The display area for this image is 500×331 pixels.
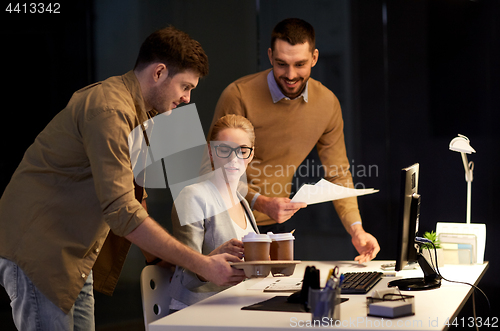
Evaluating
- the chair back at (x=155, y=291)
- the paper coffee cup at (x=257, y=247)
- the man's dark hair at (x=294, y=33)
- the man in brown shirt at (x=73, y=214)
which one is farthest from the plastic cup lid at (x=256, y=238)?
the man's dark hair at (x=294, y=33)

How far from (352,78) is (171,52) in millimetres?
2276

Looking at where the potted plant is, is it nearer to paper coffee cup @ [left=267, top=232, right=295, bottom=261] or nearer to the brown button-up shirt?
paper coffee cup @ [left=267, top=232, right=295, bottom=261]

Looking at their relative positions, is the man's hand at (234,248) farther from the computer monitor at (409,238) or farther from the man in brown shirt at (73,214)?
the computer monitor at (409,238)

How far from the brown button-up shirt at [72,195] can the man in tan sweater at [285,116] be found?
4.82 feet

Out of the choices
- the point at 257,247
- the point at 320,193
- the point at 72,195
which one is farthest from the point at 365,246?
the point at 72,195

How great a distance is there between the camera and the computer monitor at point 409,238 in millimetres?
1942

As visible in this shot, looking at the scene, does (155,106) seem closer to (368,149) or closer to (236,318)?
(236,318)

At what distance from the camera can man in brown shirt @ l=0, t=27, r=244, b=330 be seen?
1.72 m

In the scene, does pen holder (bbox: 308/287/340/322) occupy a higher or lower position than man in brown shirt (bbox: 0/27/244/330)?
lower

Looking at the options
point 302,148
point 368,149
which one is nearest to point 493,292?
point 368,149

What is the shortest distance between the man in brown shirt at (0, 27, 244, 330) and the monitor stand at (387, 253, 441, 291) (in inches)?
26.5

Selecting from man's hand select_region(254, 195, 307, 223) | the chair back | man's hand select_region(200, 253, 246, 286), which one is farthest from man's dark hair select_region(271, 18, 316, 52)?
man's hand select_region(200, 253, 246, 286)

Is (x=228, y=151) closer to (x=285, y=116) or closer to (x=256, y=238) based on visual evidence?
(x=256, y=238)

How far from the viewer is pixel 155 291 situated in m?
2.12
